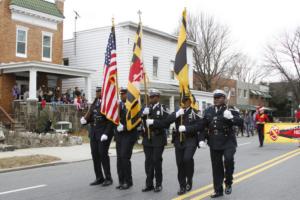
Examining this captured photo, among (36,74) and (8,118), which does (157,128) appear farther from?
(36,74)

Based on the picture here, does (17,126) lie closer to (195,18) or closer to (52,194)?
(52,194)

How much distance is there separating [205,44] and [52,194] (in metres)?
40.5

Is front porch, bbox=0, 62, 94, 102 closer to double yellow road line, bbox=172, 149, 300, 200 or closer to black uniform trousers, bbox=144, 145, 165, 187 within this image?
double yellow road line, bbox=172, 149, 300, 200

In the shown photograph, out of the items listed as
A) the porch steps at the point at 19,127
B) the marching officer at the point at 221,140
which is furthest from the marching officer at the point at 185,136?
the porch steps at the point at 19,127

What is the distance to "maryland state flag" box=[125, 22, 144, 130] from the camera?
8.81m

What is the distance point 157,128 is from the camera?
8.41 meters

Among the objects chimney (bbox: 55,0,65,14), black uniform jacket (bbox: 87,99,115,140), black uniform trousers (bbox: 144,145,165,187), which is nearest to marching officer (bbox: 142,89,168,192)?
black uniform trousers (bbox: 144,145,165,187)

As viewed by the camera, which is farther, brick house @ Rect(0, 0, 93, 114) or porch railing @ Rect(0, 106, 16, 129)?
brick house @ Rect(0, 0, 93, 114)

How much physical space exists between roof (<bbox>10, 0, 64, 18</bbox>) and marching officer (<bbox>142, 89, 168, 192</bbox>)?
811 inches

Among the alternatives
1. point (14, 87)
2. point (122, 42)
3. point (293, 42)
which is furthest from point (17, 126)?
point (293, 42)

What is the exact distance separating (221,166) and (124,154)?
1949 millimetres

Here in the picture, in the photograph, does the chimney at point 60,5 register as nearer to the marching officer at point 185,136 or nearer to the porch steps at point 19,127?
the porch steps at point 19,127

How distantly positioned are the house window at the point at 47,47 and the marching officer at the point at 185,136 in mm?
22193

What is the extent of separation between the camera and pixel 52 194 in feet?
27.8
